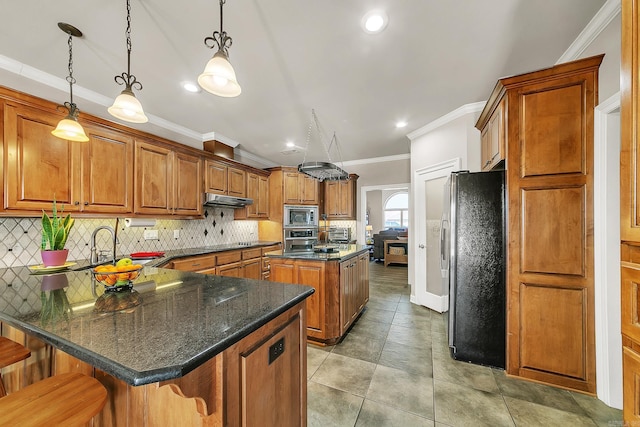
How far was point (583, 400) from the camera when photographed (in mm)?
1751

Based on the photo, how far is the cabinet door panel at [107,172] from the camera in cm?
236

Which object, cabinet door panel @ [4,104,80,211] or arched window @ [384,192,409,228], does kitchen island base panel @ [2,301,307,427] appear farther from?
arched window @ [384,192,409,228]

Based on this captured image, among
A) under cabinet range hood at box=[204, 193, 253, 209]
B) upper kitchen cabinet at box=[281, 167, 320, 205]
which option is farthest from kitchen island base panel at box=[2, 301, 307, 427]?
upper kitchen cabinet at box=[281, 167, 320, 205]

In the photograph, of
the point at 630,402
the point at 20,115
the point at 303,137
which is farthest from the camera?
the point at 303,137

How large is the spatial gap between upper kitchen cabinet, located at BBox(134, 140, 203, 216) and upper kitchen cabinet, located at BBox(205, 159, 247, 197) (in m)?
0.16

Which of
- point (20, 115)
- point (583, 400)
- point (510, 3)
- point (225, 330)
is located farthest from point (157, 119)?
point (583, 400)

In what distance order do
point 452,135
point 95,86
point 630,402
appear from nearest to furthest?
point 630,402 → point 95,86 → point 452,135

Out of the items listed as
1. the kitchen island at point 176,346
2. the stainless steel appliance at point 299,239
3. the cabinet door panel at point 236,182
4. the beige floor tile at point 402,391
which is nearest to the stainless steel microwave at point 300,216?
the stainless steel appliance at point 299,239

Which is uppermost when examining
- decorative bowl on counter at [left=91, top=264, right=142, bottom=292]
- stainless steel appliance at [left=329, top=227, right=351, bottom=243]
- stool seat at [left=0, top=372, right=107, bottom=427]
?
decorative bowl on counter at [left=91, top=264, right=142, bottom=292]

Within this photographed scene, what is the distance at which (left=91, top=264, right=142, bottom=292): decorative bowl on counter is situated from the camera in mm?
1219

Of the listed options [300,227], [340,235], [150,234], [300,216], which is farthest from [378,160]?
[150,234]

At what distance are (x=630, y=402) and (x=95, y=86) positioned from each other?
173 inches

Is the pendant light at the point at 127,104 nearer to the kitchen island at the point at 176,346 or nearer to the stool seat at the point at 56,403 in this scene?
the kitchen island at the point at 176,346

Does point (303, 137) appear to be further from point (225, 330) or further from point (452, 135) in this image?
point (225, 330)
